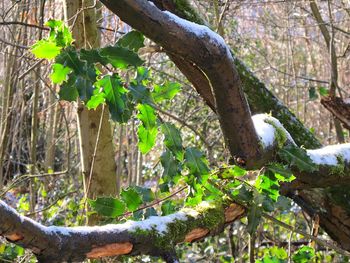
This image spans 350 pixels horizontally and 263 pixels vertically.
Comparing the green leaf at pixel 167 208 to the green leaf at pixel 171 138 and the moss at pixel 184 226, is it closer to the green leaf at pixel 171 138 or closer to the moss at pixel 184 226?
the moss at pixel 184 226

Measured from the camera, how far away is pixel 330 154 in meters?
2.57

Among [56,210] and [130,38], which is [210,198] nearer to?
[130,38]

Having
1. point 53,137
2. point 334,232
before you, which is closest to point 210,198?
point 334,232

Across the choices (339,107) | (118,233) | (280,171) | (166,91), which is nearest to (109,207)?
(118,233)

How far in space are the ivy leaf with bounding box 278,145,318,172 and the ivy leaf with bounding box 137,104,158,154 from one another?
589mm

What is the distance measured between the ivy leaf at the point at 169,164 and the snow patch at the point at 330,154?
84 cm

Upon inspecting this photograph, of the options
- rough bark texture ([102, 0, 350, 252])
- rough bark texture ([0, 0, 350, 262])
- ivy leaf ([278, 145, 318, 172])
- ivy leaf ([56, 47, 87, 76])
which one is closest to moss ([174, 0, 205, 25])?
rough bark texture ([0, 0, 350, 262])

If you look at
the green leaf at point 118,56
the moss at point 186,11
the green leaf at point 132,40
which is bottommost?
the green leaf at point 118,56

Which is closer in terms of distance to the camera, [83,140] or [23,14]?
[83,140]

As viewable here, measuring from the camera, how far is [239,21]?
636 cm

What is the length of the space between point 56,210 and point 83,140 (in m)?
1.80

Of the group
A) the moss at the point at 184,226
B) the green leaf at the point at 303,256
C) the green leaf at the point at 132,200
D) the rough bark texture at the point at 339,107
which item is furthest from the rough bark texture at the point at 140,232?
the rough bark texture at the point at 339,107

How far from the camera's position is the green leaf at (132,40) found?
1662 mm

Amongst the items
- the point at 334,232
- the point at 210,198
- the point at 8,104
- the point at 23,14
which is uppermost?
the point at 23,14
